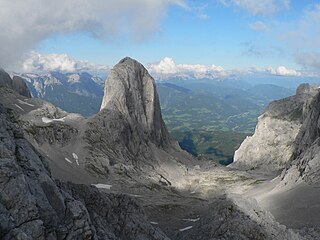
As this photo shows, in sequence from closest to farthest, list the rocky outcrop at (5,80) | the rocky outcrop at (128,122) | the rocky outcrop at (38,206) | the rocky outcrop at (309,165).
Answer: the rocky outcrop at (38,206), the rocky outcrop at (309,165), the rocky outcrop at (128,122), the rocky outcrop at (5,80)

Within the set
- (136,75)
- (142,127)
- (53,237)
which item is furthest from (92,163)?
(53,237)

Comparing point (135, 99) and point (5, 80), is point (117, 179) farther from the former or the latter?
point (5, 80)

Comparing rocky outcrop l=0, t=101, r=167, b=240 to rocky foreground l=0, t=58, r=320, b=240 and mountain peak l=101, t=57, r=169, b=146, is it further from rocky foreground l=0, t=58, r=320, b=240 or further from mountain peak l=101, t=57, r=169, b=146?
mountain peak l=101, t=57, r=169, b=146

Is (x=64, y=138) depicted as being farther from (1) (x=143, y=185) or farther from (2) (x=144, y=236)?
(2) (x=144, y=236)

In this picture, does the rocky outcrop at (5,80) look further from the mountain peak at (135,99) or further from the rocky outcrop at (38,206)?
the rocky outcrop at (38,206)

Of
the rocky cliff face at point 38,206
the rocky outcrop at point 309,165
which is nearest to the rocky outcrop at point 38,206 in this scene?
the rocky cliff face at point 38,206
